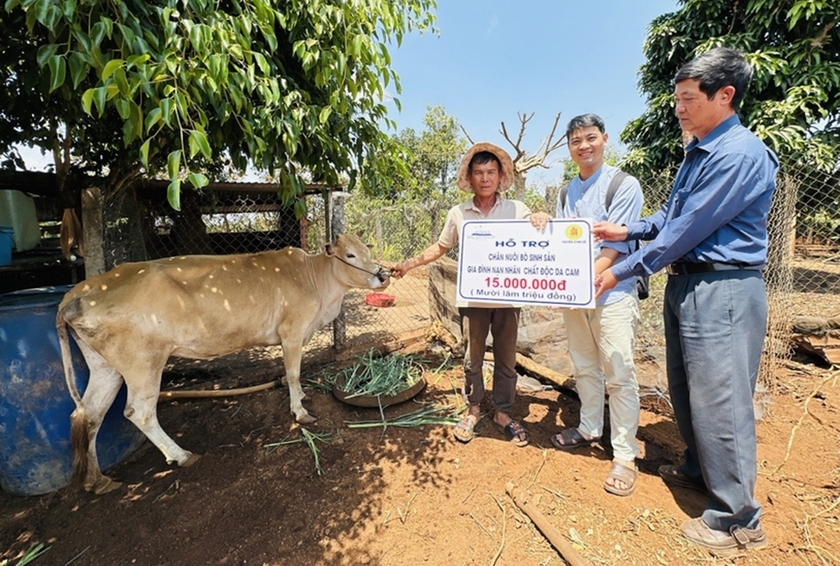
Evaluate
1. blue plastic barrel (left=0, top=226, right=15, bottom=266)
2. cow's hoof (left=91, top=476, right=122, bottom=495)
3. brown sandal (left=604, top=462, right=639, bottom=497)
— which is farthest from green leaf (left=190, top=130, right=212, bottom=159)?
blue plastic barrel (left=0, top=226, right=15, bottom=266)

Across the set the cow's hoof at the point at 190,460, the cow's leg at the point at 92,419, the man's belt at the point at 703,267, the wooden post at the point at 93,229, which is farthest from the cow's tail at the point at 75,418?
the man's belt at the point at 703,267

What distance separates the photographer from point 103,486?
2.47 meters

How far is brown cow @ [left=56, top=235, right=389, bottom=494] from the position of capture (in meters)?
2.39

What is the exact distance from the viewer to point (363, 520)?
2236 mm

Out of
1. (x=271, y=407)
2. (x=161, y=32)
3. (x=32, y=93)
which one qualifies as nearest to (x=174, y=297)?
(x=271, y=407)

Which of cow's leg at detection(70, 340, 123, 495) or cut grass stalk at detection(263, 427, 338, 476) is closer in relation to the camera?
cow's leg at detection(70, 340, 123, 495)

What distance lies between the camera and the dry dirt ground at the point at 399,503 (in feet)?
6.59

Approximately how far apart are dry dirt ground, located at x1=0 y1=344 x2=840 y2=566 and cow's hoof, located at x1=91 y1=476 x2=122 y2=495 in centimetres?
4

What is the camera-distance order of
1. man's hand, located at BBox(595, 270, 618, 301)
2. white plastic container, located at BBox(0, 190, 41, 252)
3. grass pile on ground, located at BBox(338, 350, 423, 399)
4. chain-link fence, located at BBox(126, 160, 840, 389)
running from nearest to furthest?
man's hand, located at BBox(595, 270, 618, 301), grass pile on ground, located at BBox(338, 350, 423, 399), white plastic container, located at BBox(0, 190, 41, 252), chain-link fence, located at BBox(126, 160, 840, 389)

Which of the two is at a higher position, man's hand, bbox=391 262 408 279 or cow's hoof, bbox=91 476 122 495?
man's hand, bbox=391 262 408 279

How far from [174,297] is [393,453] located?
6.12 feet

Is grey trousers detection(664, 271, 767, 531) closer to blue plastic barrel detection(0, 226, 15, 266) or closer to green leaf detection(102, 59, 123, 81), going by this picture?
green leaf detection(102, 59, 123, 81)

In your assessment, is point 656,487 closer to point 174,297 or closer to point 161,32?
point 174,297

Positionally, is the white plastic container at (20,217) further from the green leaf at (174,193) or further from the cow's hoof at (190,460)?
the green leaf at (174,193)
